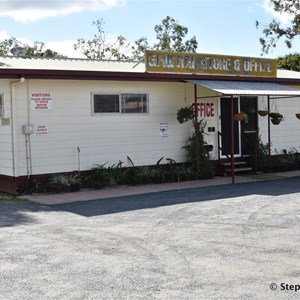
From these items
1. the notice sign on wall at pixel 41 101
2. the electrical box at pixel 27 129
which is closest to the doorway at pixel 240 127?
the notice sign on wall at pixel 41 101

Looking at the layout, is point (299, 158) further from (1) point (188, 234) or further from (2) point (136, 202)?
(1) point (188, 234)

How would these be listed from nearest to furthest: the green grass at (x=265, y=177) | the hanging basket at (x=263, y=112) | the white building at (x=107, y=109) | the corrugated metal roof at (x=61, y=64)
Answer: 1. the white building at (x=107, y=109)
2. the corrugated metal roof at (x=61, y=64)
3. the green grass at (x=265, y=177)
4. the hanging basket at (x=263, y=112)

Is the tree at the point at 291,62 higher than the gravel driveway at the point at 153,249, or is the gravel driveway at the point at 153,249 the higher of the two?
the tree at the point at 291,62

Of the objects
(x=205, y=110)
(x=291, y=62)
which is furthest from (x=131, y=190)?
(x=291, y=62)

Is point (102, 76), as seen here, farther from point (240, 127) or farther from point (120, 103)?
point (240, 127)

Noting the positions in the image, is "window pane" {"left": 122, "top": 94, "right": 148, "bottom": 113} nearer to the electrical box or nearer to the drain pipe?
the electrical box

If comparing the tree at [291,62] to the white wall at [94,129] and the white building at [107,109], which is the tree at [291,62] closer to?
the white building at [107,109]

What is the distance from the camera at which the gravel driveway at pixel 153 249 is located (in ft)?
16.8

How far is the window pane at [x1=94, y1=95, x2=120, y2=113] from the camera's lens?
13.3 metres

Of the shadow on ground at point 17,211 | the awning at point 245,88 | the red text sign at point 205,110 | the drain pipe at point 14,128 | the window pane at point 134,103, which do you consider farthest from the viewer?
the red text sign at point 205,110

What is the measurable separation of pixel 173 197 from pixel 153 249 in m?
4.49

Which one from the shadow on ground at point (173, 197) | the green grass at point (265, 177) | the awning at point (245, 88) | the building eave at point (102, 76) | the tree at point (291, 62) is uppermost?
the tree at point (291, 62)

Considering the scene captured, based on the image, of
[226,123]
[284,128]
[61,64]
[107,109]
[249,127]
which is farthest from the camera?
[284,128]

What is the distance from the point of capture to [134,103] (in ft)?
45.5
